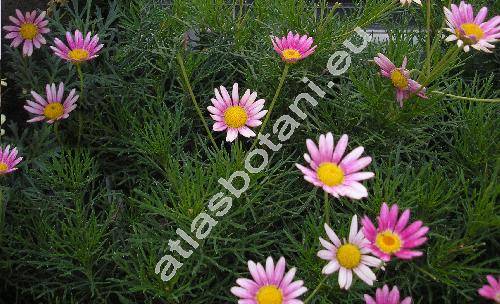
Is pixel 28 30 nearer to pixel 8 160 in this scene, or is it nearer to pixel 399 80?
pixel 8 160

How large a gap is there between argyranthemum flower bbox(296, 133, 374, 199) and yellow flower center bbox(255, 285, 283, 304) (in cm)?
14

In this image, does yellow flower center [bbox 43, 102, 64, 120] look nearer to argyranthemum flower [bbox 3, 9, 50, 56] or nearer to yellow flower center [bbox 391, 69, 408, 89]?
argyranthemum flower [bbox 3, 9, 50, 56]

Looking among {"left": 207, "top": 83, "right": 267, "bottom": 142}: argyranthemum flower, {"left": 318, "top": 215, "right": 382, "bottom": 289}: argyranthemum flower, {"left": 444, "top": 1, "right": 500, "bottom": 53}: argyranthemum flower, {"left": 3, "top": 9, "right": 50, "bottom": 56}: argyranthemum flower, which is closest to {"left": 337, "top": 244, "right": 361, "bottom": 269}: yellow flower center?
{"left": 318, "top": 215, "right": 382, "bottom": 289}: argyranthemum flower

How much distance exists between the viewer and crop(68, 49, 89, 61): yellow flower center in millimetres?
1050

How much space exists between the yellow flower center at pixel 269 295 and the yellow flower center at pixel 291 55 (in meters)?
0.38

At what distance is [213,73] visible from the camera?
122cm

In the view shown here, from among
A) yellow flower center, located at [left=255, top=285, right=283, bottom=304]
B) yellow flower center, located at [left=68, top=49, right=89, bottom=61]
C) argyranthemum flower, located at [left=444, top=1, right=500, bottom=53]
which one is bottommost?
yellow flower center, located at [left=255, top=285, right=283, bottom=304]

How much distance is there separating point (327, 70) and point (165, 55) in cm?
32

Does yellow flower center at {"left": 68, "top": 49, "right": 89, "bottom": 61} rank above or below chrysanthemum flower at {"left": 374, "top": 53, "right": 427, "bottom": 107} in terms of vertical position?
above

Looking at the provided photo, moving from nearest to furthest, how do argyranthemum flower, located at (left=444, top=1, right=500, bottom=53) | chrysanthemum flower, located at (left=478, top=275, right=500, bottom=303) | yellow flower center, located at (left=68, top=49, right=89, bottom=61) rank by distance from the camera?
chrysanthemum flower, located at (left=478, top=275, right=500, bottom=303)
argyranthemum flower, located at (left=444, top=1, right=500, bottom=53)
yellow flower center, located at (left=68, top=49, right=89, bottom=61)

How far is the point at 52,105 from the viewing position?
3.65ft

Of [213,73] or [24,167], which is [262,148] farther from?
[24,167]

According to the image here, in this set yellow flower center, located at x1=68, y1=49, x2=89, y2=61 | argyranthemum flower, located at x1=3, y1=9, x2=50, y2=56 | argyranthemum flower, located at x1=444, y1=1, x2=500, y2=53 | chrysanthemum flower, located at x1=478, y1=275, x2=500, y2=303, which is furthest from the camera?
argyranthemum flower, located at x1=3, y1=9, x2=50, y2=56

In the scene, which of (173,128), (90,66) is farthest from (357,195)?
(90,66)
